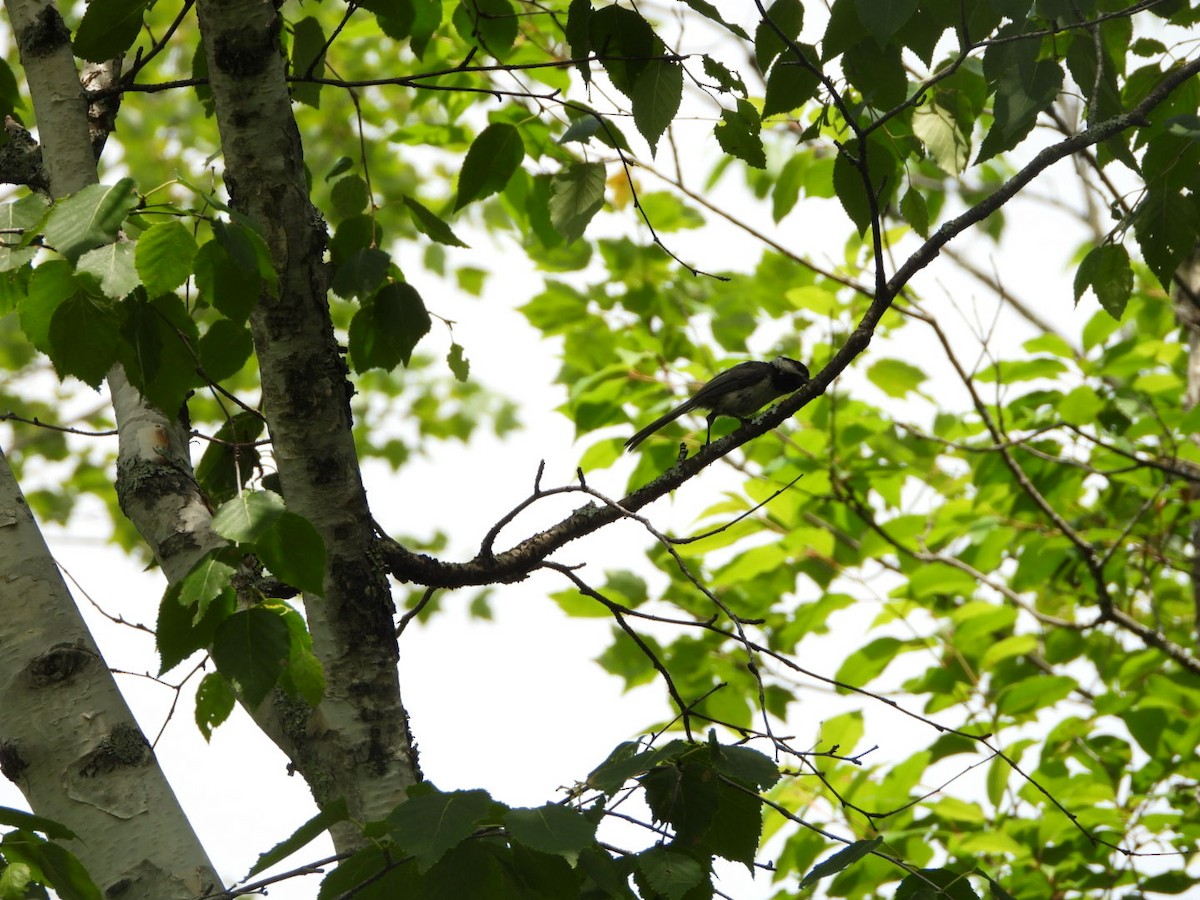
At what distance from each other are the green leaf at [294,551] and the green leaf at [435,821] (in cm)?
44

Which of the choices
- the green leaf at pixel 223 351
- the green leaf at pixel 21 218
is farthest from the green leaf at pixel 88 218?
the green leaf at pixel 223 351

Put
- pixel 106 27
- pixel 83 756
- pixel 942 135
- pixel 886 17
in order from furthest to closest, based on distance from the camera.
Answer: pixel 942 135 → pixel 106 27 → pixel 83 756 → pixel 886 17

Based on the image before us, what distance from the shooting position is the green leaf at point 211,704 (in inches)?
99.9

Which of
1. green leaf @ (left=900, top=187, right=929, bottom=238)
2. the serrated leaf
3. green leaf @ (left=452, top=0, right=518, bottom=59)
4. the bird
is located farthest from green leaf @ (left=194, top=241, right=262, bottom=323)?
the bird

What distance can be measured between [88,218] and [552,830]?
1.19m

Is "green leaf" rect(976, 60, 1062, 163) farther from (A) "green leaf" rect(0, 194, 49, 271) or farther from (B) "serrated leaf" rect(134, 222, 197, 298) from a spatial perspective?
(A) "green leaf" rect(0, 194, 49, 271)

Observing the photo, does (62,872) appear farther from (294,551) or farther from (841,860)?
(841,860)

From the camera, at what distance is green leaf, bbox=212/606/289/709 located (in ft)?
6.30

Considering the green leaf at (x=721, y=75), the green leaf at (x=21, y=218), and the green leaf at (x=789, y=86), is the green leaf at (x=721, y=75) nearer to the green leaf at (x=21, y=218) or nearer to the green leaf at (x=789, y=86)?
the green leaf at (x=789, y=86)

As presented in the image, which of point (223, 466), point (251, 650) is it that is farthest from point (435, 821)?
point (223, 466)

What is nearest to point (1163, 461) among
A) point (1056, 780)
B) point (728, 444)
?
point (1056, 780)

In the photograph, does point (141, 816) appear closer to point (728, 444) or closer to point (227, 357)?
point (227, 357)

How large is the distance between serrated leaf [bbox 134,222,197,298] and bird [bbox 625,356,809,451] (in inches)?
128

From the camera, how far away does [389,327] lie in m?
3.16
